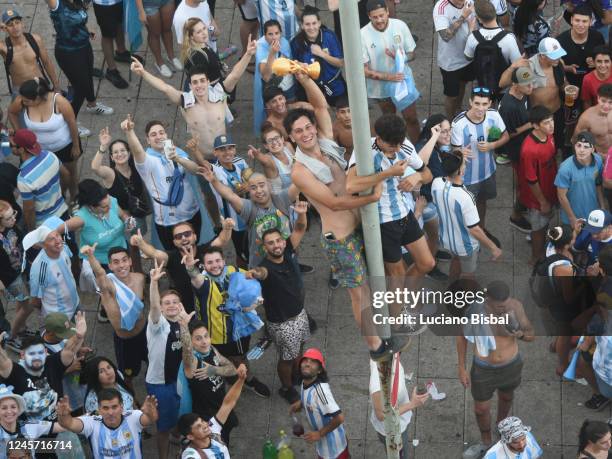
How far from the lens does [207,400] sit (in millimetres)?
13320

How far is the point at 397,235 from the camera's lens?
1249cm

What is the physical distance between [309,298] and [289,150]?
1.62m

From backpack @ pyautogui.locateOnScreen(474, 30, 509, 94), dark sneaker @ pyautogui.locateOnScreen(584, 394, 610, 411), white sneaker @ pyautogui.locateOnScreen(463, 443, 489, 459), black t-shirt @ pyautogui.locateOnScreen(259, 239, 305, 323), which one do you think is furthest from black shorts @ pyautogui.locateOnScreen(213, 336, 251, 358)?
backpack @ pyautogui.locateOnScreen(474, 30, 509, 94)

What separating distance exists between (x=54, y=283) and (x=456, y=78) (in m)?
5.05

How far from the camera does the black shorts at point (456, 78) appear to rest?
16156 mm

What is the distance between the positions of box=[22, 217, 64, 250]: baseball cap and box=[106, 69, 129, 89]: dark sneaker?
3.74 meters

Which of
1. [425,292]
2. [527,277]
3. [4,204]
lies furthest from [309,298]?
[4,204]

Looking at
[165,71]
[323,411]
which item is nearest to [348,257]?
[323,411]

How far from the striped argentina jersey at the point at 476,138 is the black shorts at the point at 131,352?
3.57 m

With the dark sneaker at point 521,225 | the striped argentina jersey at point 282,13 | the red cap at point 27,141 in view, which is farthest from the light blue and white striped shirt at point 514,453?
the striped argentina jersey at point 282,13

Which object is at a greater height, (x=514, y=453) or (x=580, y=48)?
(x=580, y=48)

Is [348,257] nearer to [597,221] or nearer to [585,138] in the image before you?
[597,221]

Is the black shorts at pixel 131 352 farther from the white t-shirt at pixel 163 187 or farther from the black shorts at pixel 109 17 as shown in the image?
the black shorts at pixel 109 17

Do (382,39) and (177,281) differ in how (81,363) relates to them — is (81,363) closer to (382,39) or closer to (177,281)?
(177,281)
